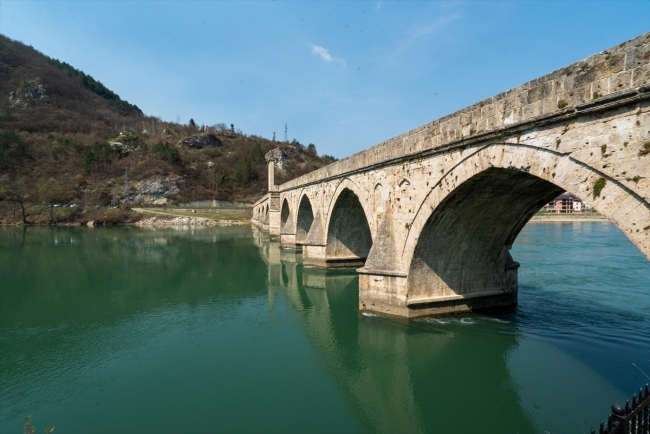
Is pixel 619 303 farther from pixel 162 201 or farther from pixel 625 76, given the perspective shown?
pixel 162 201

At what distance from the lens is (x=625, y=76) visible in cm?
398

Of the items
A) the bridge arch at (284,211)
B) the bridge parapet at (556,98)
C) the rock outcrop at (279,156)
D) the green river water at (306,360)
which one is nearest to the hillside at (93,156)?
the rock outcrop at (279,156)

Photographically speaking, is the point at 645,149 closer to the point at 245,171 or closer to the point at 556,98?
the point at 556,98

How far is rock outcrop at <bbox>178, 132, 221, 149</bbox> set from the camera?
85312 millimetres

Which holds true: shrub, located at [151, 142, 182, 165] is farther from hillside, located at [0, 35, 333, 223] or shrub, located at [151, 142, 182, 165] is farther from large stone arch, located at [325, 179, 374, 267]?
large stone arch, located at [325, 179, 374, 267]

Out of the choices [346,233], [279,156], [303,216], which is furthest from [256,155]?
[346,233]

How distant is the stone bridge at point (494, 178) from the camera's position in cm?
402

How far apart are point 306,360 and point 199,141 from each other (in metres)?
87.5

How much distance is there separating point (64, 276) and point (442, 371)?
661 inches

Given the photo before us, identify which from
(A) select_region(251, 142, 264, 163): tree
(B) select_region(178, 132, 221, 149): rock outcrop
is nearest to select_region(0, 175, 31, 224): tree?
(B) select_region(178, 132, 221, 149): rock outcrop

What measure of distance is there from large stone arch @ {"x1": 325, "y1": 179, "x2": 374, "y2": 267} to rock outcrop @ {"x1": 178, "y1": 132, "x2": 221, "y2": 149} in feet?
254

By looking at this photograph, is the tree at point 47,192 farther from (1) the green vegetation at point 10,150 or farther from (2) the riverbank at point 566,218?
(2) the riverbank at point 566,218

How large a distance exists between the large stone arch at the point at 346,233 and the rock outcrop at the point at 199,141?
77.5 metres

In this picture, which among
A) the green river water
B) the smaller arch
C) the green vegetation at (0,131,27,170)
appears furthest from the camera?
the green vegetation at (0,131,27,170)
